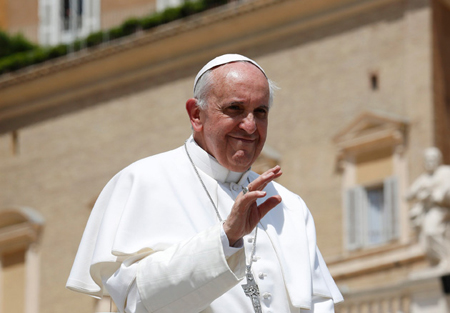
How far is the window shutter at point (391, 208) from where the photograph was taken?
Result: 20.6 metres

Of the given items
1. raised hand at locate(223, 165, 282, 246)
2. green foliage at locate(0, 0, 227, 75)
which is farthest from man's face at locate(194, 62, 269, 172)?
green foliage at locate(0, 0, 227, 75)

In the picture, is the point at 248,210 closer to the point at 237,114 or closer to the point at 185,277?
the point at 185,277

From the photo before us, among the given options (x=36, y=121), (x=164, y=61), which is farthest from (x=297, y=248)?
(x=36, y=121)

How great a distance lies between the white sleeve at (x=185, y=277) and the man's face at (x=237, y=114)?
1.17 feet

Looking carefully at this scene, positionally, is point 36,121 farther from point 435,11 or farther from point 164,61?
point 435,11

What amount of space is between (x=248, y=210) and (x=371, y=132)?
18.0m

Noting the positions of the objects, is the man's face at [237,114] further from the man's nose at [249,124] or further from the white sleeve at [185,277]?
the white sleeve at [185,277]

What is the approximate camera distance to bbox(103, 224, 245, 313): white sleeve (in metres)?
3.91

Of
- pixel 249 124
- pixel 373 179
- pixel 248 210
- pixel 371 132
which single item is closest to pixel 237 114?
pixel 249 124

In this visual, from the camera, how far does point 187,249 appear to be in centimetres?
399

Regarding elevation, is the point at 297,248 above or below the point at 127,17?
below

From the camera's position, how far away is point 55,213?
86.0 feet

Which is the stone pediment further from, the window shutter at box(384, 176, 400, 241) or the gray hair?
the gray hair

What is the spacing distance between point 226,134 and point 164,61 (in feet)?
68.2
